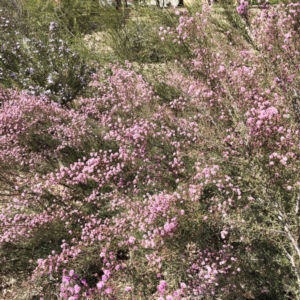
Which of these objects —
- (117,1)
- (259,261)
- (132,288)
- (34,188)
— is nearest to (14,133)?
(34,188)

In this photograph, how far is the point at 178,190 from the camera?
11.0 ft

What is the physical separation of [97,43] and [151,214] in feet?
23.3

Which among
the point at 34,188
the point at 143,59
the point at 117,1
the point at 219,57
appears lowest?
the point at 34,188

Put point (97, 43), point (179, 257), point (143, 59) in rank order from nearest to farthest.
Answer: point (179, 257) → point (143, 59) → point (97, 43)

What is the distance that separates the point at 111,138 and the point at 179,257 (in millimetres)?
1986

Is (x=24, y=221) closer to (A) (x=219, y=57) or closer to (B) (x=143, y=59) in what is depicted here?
(A) (x=219, y=57)

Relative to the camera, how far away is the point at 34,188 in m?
3.88

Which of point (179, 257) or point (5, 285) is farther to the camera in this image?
point (5, 285)

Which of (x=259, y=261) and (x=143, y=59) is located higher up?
(x=143, y=59)

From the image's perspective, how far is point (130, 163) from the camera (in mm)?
3869

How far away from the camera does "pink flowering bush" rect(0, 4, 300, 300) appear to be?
2.69 metres

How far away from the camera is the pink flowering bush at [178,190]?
269 cm

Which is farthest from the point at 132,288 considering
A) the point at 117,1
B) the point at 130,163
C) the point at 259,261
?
the point at 117,1

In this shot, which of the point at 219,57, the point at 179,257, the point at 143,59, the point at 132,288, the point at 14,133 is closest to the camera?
the point at 132,288
